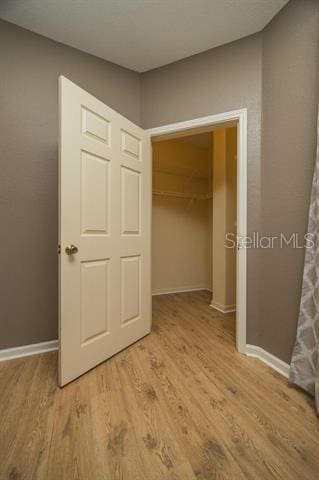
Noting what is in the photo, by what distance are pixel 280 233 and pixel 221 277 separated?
4.61 feet

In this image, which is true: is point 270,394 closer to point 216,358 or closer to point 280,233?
point 216,358

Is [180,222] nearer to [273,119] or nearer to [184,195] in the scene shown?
[184,195]

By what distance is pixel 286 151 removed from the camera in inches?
58.3

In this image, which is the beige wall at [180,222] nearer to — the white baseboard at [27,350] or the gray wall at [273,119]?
the gray wall at [273,119]

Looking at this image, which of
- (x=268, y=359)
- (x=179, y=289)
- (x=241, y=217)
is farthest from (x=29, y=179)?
(x=179, y=289)

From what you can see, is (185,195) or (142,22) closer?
(142,22)

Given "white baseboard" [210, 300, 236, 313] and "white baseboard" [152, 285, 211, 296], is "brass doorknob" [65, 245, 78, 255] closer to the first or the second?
"white baseboard" [210, 300, 236, 313]

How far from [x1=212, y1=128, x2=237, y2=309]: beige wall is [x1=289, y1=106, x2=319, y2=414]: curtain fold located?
55.0 inches

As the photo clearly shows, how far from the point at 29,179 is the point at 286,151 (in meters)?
1.85

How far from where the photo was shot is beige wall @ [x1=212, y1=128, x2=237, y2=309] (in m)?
2.77

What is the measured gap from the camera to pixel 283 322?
152 cm

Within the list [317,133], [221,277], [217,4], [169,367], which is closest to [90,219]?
[169,367]

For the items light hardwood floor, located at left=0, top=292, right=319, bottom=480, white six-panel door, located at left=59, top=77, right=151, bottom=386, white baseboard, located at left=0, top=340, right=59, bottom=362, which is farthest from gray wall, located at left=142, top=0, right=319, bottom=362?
white baseboard, located at left=0, top=340, right=59, bottom=362

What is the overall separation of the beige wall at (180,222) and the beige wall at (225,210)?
2.86ft
